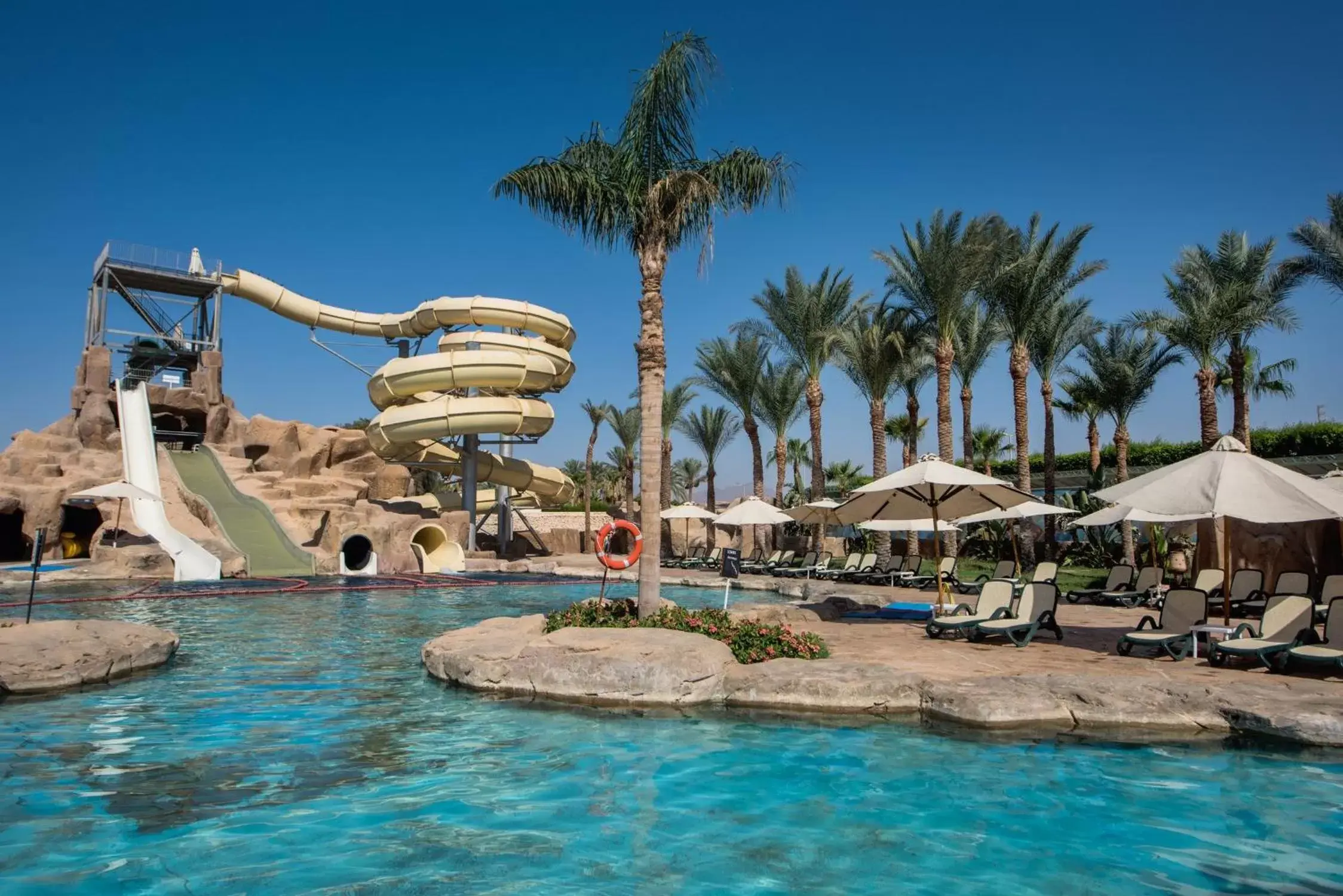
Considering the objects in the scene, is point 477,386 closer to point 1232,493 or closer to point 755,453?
point 755,453

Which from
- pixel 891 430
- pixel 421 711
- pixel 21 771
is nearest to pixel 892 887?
pixel 421 711

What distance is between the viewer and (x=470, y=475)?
109ft

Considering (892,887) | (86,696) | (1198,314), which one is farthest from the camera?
(1198,314)

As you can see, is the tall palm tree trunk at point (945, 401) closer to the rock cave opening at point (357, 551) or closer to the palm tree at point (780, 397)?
the palm tree at point (780, 397)

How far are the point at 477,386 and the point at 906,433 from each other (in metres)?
27.3

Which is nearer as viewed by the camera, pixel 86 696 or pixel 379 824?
pixel 379 824

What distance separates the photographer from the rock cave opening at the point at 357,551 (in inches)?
1016

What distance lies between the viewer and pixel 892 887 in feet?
14.4

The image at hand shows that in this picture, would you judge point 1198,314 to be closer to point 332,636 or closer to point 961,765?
point 961,765

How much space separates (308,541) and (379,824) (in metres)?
26.0

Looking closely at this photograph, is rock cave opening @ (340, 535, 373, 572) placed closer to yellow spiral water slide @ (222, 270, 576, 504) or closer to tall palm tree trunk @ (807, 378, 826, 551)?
yellow spiral water slide @ (222, 270, 576, 504)

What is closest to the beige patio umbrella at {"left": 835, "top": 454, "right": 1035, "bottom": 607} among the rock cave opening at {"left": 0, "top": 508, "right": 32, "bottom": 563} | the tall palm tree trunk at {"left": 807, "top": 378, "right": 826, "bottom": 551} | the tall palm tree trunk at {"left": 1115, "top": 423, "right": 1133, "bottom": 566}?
the tall palm tree trunk at {"left": 1115, "top": 423, "right": 1133, "bottom": 566}

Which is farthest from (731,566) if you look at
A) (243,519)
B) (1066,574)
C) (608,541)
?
(243,519)

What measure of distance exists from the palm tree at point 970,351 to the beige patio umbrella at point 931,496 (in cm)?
1470
